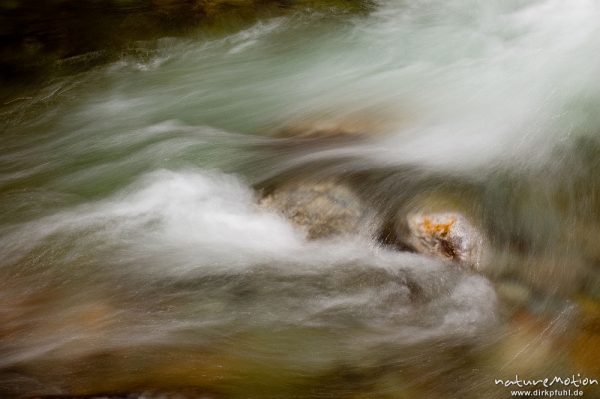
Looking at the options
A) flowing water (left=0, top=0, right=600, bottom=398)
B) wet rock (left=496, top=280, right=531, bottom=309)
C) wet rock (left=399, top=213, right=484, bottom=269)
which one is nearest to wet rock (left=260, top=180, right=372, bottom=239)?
flowing water (left=0, top=0, right=600, bottom=398)

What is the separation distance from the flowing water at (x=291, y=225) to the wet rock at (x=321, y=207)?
0.13 m

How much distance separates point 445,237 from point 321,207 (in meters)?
1.19

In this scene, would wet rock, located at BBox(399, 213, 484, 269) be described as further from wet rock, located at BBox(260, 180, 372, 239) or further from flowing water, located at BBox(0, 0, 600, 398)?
wet rock, located at BBox(260, 180, 372, 239)

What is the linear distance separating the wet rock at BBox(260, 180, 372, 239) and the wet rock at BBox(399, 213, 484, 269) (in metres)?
0.45

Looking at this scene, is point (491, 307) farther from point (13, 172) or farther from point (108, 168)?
point (13, 172)

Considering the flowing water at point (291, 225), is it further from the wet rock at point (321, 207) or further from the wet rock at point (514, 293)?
the wet rock at point (321, 207)

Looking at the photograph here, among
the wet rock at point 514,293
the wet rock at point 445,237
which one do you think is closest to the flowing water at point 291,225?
the wet rock at point 514,293

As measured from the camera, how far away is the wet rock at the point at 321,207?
5.08 metres

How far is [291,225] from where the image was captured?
5168 mm

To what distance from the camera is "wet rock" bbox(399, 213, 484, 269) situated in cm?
477

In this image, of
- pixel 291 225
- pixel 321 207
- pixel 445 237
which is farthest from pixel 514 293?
pixel 291 225

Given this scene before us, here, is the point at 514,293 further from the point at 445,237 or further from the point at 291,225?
the point at 291,225

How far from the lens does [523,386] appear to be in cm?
402

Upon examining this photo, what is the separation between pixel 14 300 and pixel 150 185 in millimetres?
1884
